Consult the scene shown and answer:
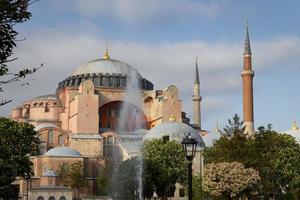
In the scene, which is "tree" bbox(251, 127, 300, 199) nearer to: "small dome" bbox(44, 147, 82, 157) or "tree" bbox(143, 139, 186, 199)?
"tree" bbox(143, 139, 186, 199)

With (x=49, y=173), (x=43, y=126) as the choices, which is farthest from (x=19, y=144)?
(x=43, y=126)

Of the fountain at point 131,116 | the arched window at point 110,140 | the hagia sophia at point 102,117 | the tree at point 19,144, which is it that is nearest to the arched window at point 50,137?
the hagia sophia at point 102,117

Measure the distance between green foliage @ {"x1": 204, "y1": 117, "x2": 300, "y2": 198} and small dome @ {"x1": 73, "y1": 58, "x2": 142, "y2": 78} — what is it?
3206 centimetres

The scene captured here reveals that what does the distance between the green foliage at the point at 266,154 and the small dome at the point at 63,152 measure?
2180cm

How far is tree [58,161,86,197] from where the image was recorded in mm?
57062

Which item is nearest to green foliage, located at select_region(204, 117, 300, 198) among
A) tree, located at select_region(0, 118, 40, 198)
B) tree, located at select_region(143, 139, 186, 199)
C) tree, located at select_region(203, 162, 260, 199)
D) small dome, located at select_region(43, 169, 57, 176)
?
tree, located at select_region(203, 162, 260, 199)

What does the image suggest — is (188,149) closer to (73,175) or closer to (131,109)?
(73,175)

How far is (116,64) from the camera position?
76625 mm

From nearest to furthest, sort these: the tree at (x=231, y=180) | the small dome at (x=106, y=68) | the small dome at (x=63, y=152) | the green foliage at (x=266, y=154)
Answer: the tree at (x=231, y=180), the green foliage at (x=266, y=154), the small dome at (x=63, y=152), the small dome at (x=106, y=68)

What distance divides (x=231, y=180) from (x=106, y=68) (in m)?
42.8

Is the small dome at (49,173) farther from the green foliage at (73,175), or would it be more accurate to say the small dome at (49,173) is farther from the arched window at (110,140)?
the arched window at (110,140)

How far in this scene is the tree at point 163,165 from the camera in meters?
45.5

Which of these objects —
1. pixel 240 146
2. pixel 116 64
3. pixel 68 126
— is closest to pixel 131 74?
pixel 116 64

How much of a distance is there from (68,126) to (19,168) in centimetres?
3048
